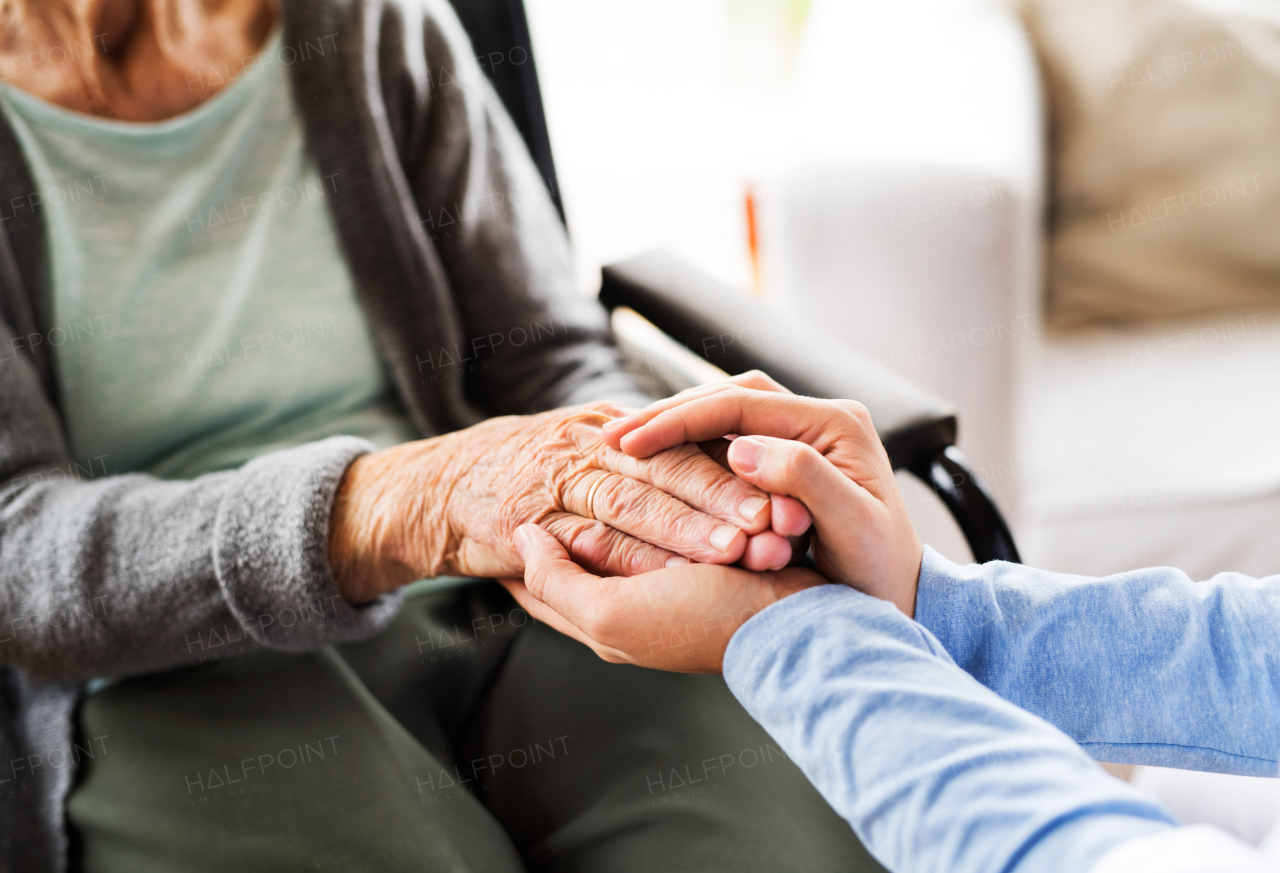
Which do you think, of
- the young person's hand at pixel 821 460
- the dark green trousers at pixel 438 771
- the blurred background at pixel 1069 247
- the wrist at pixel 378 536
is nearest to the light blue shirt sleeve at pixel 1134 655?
the young person's hand at pixel 821 460

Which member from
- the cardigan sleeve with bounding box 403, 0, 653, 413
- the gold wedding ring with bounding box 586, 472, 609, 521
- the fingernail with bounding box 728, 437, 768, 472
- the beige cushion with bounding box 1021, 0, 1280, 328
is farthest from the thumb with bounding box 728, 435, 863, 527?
the beige cushion with bounding box 1021, 0, 1280, 328

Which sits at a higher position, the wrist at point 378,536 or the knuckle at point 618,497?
the knuckle at point 618,497

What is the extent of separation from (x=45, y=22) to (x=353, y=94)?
25 centimetres

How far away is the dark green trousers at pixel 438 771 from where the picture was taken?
0.55 metres

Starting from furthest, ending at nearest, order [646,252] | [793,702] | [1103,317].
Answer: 1. [1103,317]
2. [646,252]
3. [793,702]

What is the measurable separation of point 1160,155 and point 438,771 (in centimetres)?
112

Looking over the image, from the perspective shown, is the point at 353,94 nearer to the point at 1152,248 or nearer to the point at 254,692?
the point at 254,692

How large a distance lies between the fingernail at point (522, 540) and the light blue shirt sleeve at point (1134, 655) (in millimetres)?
253

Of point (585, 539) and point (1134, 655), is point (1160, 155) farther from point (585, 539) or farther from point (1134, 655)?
point (585, 539)

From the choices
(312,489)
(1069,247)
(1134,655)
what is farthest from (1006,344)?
(312,489)

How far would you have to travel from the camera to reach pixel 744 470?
1.64 feet

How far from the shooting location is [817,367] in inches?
26.2

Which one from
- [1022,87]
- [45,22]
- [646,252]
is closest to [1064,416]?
[1022,87]

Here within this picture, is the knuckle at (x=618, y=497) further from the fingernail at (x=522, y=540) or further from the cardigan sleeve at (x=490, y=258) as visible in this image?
the cardigan sleeve at (x=490, y=258)
